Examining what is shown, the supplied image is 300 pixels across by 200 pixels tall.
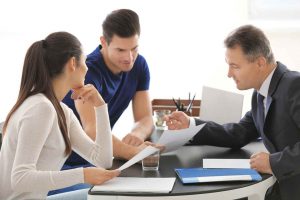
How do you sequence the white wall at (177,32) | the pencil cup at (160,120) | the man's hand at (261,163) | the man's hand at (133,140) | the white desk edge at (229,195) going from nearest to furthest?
the white desk edge at (229,195), the man's hand at (261,163), the man's hand at (133,140), the pencil cup at (160,120), the white wall at (177,32)

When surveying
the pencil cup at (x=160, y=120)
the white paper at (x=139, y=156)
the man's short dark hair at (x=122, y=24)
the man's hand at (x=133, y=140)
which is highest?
the man's short dark hair at (x=122, y=24)

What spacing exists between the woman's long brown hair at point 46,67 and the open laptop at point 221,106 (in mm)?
901

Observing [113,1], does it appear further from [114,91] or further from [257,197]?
[257,197]

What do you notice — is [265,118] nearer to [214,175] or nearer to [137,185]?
[214,175]

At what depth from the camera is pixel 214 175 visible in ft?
5.36

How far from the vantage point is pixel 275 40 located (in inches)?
166

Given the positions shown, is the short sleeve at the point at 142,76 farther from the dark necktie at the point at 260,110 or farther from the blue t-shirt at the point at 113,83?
the dark necktie at the point at 260,110

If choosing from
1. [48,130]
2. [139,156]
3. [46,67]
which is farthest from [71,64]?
[139,156]

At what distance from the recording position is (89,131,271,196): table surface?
153cm

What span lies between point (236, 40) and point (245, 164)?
19.7 inches

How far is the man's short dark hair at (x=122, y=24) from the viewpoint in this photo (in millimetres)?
2270

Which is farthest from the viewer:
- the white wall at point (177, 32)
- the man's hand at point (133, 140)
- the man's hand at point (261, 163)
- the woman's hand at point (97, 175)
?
the white wall at point (177, 32)

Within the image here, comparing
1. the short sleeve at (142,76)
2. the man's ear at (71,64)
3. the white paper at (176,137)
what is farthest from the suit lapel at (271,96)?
the short sleeve at (142,76)

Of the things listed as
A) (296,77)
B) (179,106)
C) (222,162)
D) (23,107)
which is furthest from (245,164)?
(179,106)
